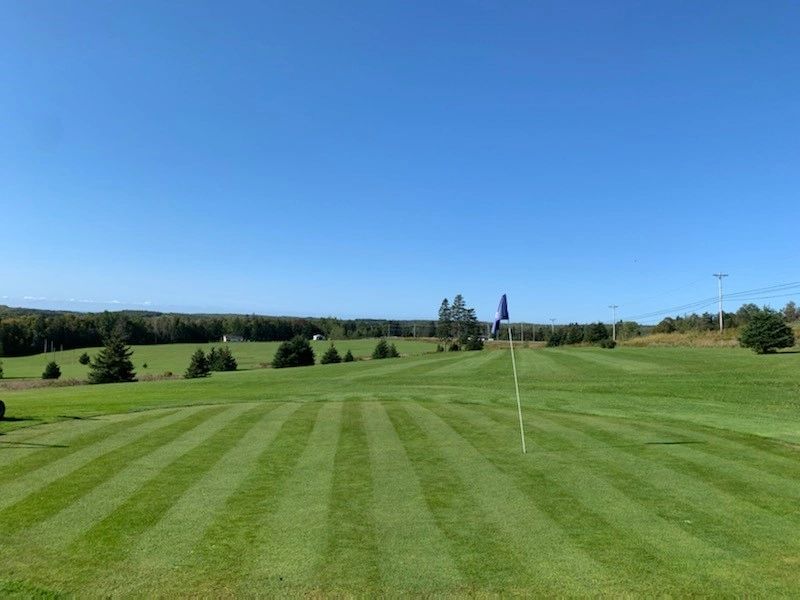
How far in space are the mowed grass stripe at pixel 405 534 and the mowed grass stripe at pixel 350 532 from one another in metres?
0.14

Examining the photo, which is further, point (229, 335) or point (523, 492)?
point (229, 335)

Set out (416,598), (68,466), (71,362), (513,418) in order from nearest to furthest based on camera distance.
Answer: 1. (416,598)
2. (68,466)
3. (513,418)
4. (71,362)

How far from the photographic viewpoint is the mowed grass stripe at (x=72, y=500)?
8.27 meters

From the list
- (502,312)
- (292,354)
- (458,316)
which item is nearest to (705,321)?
(458,316)

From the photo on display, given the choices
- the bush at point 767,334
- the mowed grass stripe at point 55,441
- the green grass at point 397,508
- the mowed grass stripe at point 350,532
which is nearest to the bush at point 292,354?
the bush at point 767,334

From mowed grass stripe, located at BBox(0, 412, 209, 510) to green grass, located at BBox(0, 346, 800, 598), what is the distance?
58 millimetres

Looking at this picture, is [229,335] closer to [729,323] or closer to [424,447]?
[729,323]

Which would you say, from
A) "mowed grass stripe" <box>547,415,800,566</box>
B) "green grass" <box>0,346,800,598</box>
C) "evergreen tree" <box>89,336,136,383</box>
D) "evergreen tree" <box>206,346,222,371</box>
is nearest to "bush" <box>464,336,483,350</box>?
"evergreen tree" <box>206,346,222,371</box>

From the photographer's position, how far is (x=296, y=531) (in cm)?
803

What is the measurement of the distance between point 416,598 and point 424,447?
24.3ft

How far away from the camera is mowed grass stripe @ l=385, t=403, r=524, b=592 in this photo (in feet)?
21.8

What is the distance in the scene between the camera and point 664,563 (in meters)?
6.95

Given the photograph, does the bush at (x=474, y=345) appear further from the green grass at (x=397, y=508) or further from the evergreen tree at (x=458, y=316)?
the green grass at (x=397, y=508)

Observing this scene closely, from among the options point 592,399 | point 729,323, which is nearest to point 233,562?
point 592,399
